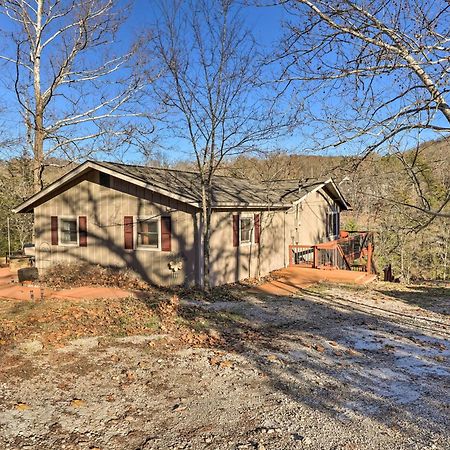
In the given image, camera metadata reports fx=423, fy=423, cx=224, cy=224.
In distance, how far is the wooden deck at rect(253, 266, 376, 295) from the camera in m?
13.4

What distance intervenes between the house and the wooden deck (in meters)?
0.97

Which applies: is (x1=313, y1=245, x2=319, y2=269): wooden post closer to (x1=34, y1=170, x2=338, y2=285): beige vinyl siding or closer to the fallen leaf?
(x1=34, y1=170, x2=338, y2=285): beige vinyl siding

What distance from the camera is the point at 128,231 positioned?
44.1 feet

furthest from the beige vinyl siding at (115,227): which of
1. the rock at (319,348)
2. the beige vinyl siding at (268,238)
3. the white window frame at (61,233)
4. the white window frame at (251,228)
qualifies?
the rock at (319,348)

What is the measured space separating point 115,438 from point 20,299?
7.72 m

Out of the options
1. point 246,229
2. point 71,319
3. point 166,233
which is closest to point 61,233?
point 166,233

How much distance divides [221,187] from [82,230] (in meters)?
5.10

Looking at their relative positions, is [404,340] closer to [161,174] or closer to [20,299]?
[20,299]

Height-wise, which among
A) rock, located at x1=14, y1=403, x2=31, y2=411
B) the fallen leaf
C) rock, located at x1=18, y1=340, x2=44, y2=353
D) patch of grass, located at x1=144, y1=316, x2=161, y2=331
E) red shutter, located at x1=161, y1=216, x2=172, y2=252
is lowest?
the fallen leaf

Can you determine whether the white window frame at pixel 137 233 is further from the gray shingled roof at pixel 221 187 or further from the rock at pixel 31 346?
the rock at pixel 31 346

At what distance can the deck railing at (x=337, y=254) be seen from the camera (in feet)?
53.7

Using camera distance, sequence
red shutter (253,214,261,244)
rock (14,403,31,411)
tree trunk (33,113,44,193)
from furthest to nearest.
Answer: tree trunk (33,113,44,193), red shutter (253,214,261,244), rock (14,403,31,411)

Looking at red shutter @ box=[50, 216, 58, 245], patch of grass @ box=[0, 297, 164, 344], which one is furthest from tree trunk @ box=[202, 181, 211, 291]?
red shutter @ box=[50, 216, 58, 245]

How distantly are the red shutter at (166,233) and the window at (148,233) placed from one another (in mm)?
222
